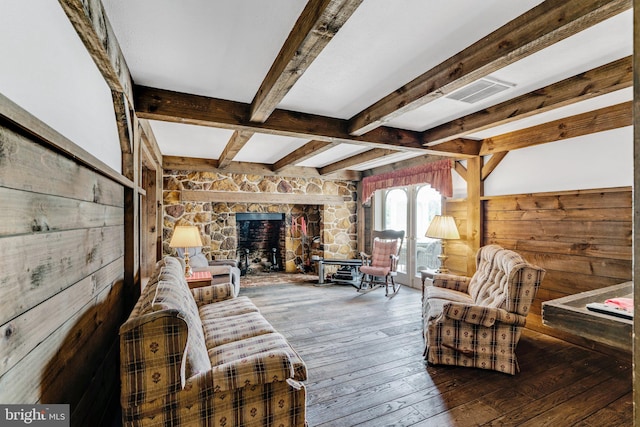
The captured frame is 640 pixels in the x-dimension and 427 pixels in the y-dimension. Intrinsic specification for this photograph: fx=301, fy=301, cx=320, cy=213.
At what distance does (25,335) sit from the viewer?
3.10 feet

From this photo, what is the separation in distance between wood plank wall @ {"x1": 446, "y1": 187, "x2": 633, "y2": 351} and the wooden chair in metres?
1.62

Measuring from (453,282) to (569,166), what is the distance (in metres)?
1.74

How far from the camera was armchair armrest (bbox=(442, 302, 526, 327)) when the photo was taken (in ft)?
7.98

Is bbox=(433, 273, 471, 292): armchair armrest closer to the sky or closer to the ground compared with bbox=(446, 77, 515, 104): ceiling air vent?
closer to the ground

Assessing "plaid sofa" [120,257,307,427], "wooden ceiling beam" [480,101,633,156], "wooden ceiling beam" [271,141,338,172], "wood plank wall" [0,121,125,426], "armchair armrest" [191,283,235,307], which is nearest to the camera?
"wood plank wall" [0,121,125,426]

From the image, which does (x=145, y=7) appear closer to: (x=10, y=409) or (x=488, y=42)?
(x=10, y=409)

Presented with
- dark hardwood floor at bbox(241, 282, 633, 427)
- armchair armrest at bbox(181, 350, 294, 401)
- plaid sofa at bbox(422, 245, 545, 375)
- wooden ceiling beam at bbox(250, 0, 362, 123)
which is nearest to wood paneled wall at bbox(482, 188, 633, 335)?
dark hardwood floor at bbox(241, 282, 633, 427)

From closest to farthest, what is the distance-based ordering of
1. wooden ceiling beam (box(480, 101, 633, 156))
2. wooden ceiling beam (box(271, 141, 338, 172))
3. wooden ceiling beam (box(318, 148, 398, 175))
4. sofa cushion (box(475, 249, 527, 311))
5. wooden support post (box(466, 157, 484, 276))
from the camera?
sofa cushion (box(475, 249, 527, 311)), wooden ceiling beam (box(480, 101, 633, 156)), wooden ceiling beam (box(271, 141, 338, 172)), wooden support post (box(466, 157, 484, 276)), wooden ceiling beam (box(318, 148, 398, 175))

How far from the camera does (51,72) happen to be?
44.6 inches

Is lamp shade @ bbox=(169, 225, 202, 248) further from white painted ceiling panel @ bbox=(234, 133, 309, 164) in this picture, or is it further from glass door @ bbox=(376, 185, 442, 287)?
glass door @ bbox=(376, 185, 442, 287)

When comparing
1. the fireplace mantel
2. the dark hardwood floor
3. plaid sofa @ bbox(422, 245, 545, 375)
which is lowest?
the dark hardwood floor

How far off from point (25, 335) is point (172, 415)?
74cm

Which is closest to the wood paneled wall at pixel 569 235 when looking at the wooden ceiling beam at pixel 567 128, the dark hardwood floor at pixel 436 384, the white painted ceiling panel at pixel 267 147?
the wooden ceiling beam at pixel 567 128

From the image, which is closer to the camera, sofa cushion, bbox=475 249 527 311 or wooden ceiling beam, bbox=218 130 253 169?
sofa cushion, bbox=475 249 527 311
